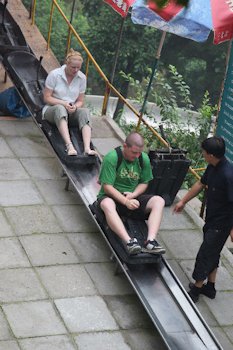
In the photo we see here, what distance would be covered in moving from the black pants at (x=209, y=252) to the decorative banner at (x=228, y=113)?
149cm

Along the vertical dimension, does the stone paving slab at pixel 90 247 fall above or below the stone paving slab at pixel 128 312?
below

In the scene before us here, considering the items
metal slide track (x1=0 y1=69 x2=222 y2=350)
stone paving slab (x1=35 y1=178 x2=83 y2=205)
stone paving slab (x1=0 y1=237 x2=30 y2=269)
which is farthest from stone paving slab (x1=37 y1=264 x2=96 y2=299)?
stone paving slab (x1=35 y1=178 x2=83 y2=205)

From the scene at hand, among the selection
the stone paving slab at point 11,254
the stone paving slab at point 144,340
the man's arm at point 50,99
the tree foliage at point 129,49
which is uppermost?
the man's arm at point 50,99

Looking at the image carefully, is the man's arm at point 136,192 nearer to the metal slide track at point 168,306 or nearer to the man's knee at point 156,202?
the man's knee at point 156,202

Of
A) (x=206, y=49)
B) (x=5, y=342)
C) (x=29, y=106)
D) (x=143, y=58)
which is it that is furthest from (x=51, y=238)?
(x=206, y=49)

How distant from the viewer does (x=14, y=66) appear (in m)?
10.1

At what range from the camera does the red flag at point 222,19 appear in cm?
773

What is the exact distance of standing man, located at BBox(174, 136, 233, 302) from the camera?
21.6 ft

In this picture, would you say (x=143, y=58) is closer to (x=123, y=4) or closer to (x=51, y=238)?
(x=123, y=4)

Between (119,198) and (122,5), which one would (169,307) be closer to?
(119,198)

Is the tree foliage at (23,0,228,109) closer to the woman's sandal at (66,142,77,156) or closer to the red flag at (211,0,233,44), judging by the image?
the woman's sandal at (66,142,77,156)

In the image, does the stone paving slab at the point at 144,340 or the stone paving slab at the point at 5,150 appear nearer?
the stone paving slab at the point at 144,340

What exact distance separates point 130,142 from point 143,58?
2309cm

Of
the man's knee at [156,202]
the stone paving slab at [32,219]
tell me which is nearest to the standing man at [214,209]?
the man's knee at [156,202]
